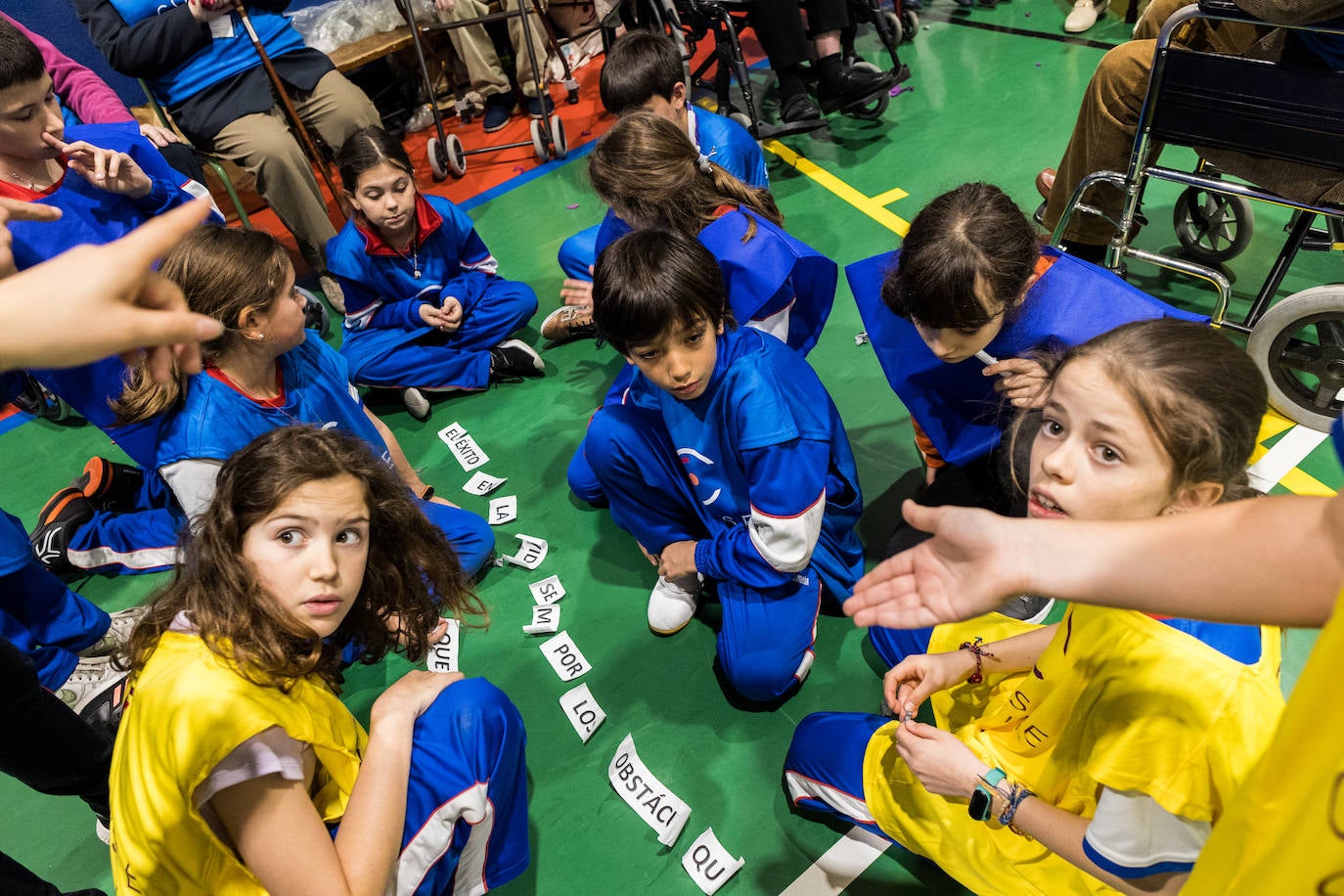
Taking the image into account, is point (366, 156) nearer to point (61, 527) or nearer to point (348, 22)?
point (61, 527)

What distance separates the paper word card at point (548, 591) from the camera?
245cm

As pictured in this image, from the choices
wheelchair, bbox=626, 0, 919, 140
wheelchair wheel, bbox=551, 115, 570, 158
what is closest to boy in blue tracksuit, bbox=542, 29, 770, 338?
wheelchair, bbox=626, 0, 919, 140

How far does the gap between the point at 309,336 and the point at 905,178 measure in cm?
273

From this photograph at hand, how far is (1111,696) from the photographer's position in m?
1.10

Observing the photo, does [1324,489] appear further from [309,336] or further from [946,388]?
[309,336]

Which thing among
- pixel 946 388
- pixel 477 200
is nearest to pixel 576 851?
pixel 946 388

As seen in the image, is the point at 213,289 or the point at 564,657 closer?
the point at 213,289

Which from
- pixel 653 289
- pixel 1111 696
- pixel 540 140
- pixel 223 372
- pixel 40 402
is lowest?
pixel 40 402

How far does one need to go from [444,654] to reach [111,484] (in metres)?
1.42

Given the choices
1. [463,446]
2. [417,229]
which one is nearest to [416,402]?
[463,446]

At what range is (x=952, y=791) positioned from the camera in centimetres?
134

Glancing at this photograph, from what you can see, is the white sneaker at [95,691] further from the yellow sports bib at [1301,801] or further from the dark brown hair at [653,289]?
the yellow sports bib at [1301,801]

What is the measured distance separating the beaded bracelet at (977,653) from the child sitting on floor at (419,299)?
2.14 m

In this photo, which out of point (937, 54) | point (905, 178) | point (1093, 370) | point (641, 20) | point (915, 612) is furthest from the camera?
point (641, 20)
